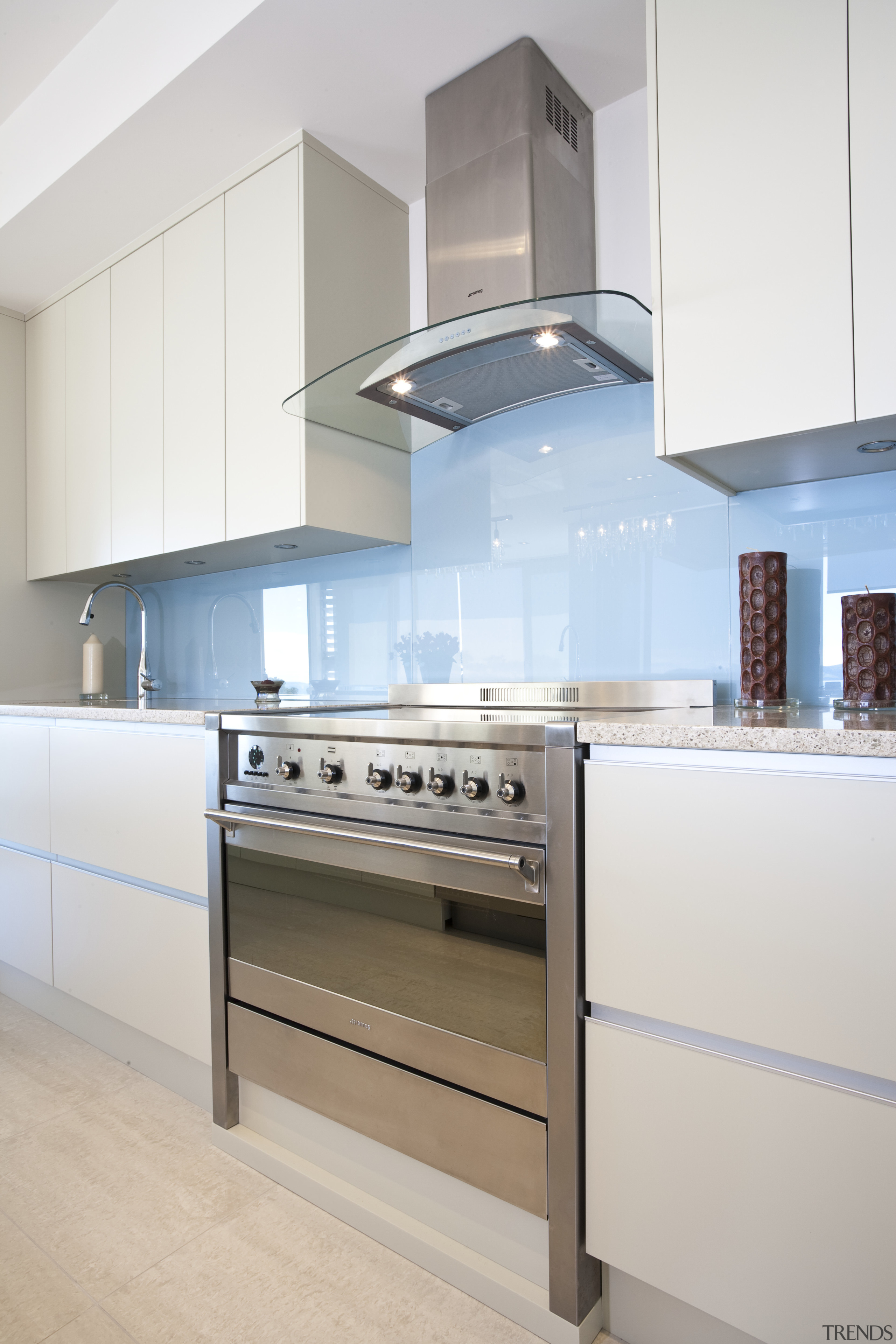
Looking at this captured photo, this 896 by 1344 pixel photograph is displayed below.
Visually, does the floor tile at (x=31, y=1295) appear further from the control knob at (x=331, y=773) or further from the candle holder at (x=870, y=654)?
the candle holder at (x=870, y=654)

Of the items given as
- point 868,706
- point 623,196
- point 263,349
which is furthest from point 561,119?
point 868,706

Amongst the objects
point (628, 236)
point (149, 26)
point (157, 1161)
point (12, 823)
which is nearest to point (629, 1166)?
point (157, 1161)

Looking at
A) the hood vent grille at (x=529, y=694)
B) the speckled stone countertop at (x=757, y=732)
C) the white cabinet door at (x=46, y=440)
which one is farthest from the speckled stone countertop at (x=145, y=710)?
the speckled stone countertop at (x=757, y=732)

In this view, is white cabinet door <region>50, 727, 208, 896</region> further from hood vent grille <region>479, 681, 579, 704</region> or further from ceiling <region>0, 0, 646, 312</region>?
ceiling <region>0, 0, 646, 312</region>

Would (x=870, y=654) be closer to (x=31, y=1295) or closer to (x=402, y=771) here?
(x=402, y=771)

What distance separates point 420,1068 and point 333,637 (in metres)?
1.38

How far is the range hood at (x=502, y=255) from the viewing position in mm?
1593

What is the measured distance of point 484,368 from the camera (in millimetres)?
1690

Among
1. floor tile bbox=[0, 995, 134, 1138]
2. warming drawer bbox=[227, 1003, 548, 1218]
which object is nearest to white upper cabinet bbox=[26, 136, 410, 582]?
warming drawer bbox=[227, 1003, 548, 1218]

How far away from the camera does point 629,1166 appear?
1120 millimetres

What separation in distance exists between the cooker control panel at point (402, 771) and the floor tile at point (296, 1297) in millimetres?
817

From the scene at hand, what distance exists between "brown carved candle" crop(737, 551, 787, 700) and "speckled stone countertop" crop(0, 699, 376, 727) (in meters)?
0.90

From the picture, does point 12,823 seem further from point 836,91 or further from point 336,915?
point 836,91

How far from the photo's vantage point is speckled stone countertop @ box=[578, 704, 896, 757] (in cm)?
93
